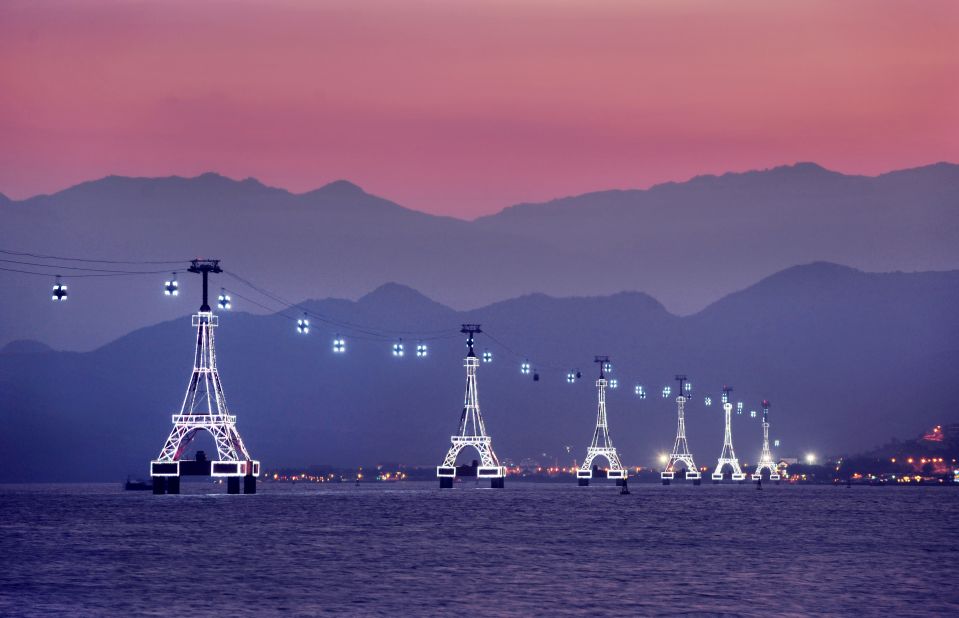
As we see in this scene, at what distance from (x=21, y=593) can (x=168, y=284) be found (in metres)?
79.9

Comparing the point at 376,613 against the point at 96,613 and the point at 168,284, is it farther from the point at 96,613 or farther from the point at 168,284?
the point at 168,284

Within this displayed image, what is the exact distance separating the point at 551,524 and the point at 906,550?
44002mm

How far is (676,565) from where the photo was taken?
94.2 meters

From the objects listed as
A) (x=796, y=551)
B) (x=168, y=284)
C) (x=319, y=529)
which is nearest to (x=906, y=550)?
(x=796, y=551)

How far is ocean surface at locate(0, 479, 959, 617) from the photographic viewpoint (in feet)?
231

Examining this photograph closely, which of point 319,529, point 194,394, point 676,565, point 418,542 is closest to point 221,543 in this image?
point 418,542

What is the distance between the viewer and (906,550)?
113 m

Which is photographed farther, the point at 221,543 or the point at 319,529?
the point at 319,529

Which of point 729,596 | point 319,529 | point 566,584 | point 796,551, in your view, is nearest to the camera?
point 729,596

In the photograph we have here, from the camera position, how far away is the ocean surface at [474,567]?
70312mm

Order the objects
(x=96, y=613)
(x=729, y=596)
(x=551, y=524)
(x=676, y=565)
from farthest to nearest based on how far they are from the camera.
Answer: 1. (x=551, y=524)
2. (x=676, y=565)
3. (x=729, y=596)
4. (x=96, y=613)

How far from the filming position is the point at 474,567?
3595 inches

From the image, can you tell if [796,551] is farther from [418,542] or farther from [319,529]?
[319,529]

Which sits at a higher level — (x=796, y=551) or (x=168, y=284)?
(x=168, y=284)
